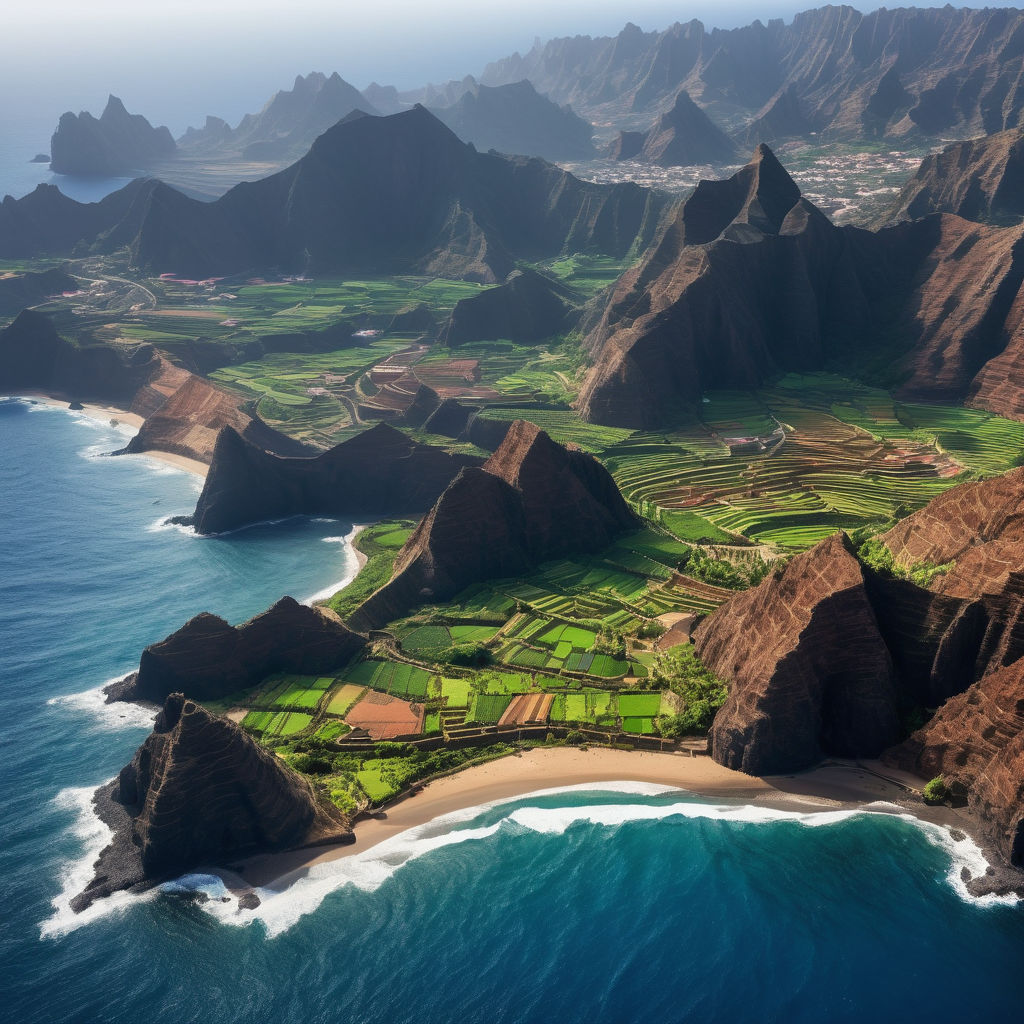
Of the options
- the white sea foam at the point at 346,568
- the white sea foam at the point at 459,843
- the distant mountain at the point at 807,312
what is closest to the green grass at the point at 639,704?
the white sea foam at the point at 459,843

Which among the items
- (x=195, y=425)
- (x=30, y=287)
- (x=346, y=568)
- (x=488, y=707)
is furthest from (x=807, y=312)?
(x=30, y=287)

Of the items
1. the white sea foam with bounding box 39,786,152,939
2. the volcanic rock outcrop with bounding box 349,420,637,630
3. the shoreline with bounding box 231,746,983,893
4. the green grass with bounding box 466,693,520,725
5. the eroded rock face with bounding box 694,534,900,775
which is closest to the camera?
the white sea foam with bounding box 39,786,152,939

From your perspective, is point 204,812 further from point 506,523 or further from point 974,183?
point 974,183

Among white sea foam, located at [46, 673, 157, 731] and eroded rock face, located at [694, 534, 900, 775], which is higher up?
eroded rock face, located at [694, 534, 900, 775]

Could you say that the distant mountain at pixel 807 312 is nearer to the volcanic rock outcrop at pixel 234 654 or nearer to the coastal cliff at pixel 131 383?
the coastal cliff at pixel 131 383

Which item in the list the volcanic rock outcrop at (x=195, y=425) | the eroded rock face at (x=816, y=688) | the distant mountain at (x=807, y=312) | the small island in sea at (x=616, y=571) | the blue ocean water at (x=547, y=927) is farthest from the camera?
the volcanic rock outcrop at (x=195, y=425)

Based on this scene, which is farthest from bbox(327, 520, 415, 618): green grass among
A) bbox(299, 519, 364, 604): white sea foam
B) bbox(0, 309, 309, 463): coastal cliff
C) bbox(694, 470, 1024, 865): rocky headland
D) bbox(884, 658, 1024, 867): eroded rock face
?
bbox(884, 658, 1024, 867): eroded rock face

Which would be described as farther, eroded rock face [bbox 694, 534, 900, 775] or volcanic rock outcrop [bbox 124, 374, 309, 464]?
volcanic rock outcrop [bbox 124, 374, 309, 464]

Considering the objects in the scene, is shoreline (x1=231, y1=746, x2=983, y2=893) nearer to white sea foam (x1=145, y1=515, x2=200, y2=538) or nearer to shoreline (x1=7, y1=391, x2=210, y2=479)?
white sea foam (x1=145, y1=515, x2=200, y2=538)
